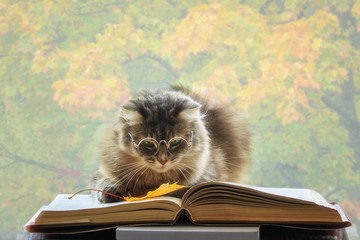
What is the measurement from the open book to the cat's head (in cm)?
25

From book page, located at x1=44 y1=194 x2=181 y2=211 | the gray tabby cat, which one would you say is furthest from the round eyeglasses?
book page, located at x1=44 y1=194 x2=181 y2=211

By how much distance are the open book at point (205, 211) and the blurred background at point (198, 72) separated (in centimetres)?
113

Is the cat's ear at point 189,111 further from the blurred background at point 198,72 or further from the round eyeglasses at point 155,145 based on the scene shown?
the blurred background at point 198,72

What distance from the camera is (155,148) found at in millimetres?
1361

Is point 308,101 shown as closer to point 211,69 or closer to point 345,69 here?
point 345,69

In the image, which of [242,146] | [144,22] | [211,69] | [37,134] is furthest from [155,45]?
[242,146]

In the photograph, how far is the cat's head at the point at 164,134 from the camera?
4.48ft

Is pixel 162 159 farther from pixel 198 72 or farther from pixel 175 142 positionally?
pixel 198 72

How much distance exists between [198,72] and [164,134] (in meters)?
0.94

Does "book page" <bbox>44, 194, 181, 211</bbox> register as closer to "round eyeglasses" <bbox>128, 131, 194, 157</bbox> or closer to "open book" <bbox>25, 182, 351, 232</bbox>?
"open book" <bbox>25, 182, 351, 232</bbox>

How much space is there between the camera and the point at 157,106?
55.2 inches

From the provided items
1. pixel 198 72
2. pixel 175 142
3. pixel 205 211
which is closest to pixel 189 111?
pixel 175 142

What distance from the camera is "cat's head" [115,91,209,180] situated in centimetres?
137

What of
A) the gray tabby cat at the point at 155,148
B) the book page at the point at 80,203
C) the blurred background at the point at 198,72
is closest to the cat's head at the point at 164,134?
the gray tabby cat at the point at 155,148
